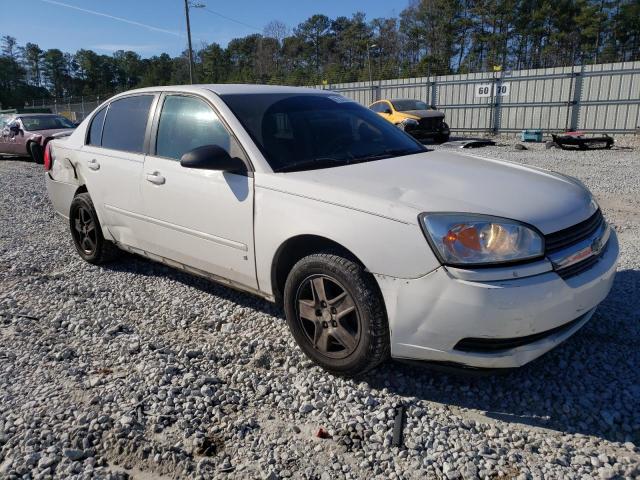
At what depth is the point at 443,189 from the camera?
2729 millimetres

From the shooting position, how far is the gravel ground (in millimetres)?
2273

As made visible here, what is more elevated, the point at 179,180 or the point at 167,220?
the point at 179,180

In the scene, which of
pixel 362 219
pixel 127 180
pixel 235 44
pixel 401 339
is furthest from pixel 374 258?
pixel 235 44

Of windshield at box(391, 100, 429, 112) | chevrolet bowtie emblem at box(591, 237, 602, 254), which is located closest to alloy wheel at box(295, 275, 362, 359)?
chevrolet bowtie emblem at box(591, 237, 602, 254)

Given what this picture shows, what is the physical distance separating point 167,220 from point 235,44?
236 ft

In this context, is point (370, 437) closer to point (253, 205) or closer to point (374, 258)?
point (374, 258)

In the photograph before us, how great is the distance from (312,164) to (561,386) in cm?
191

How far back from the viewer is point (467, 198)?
2611 millimetres

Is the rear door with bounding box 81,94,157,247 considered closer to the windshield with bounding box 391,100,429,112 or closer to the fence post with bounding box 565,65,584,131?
the windshield with bounding box 391,100,429,112

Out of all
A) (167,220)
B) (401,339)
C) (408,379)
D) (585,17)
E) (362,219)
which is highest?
(585,17)

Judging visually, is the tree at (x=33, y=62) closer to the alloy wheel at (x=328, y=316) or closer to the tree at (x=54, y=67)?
the tree at (x=54, y=67)

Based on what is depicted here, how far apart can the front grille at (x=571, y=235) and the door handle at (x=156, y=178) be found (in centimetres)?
260

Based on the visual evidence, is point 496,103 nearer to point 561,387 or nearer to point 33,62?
point 561,387

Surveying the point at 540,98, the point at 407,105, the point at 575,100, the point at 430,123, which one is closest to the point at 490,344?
the point at 430,123
